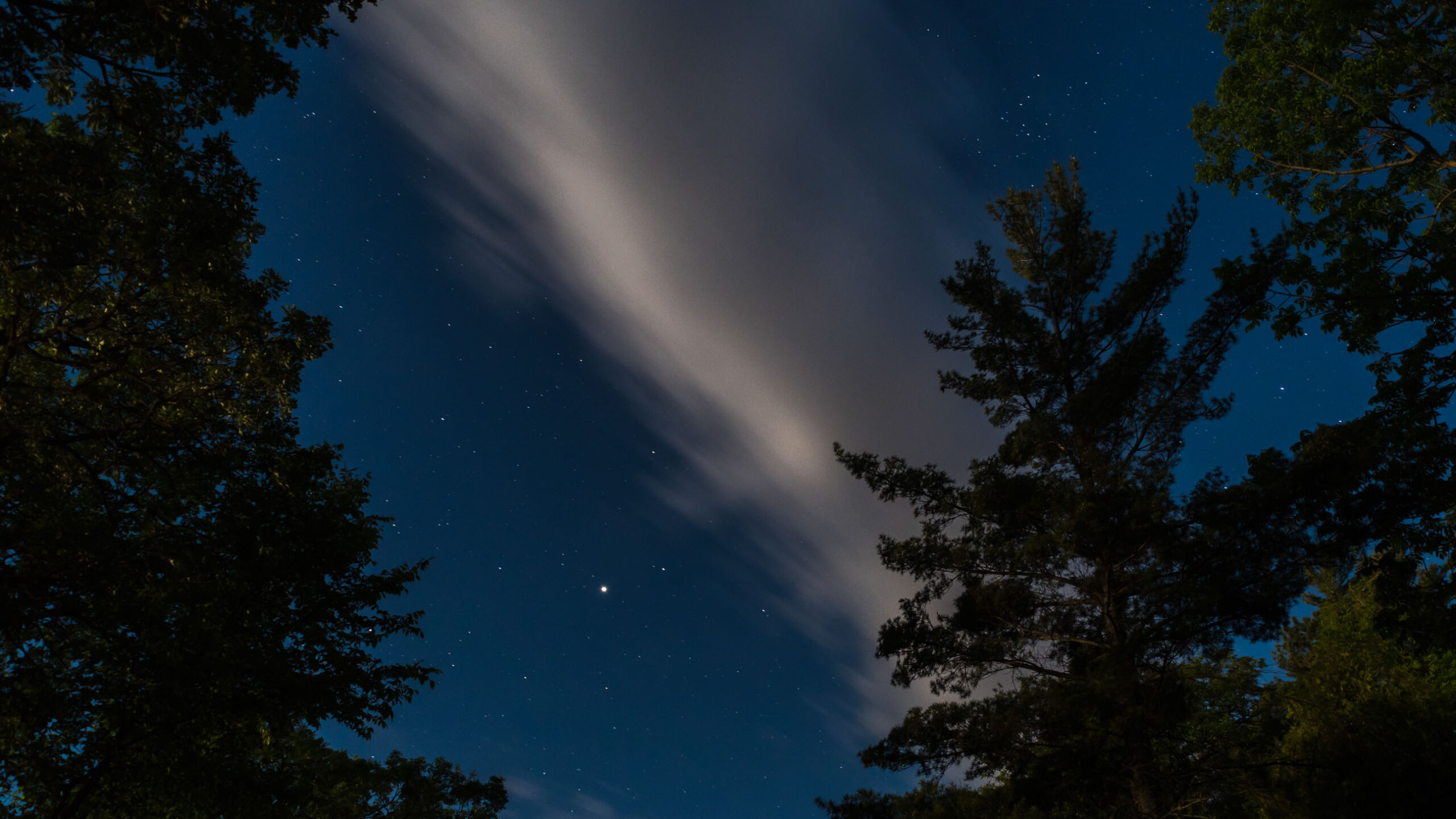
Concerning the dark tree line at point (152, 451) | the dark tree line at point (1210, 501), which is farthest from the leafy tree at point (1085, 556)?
the dark tree line at point (152, 451)

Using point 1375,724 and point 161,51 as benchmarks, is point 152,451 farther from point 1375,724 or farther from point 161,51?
point 1375,724

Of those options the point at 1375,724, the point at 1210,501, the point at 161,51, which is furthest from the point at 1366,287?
the point at 161,51

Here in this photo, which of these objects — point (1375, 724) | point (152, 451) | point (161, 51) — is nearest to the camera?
point (161, 51)

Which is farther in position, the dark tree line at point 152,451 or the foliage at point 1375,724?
the foliage at point 1375,724

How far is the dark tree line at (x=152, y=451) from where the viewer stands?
6.95 meters

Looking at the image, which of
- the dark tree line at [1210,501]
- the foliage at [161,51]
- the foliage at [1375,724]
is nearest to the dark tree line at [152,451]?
the foliage at [161,51]

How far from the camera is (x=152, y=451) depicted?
941 centimetres

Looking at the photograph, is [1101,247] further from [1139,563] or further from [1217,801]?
[1217,801]

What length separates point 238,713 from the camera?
949 centimetres

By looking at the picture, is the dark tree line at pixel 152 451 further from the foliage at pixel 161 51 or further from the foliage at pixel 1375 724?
the foliage at pixel 1375 724

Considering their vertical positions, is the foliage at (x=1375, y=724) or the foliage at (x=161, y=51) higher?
the foliage at (x=161, y=51)

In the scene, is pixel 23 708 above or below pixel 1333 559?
below

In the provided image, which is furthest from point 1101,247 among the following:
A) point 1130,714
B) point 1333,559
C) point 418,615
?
point 418,615

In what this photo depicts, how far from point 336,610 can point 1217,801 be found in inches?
657
